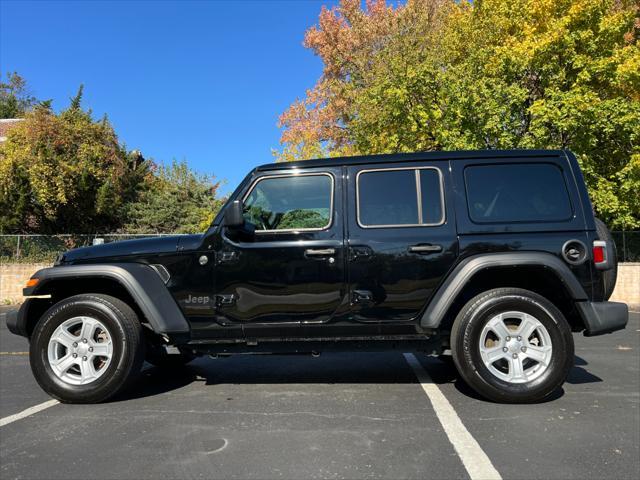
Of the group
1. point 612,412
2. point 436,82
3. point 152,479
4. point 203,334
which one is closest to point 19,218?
point 436,82

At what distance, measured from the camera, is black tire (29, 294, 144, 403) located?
3.83 meters

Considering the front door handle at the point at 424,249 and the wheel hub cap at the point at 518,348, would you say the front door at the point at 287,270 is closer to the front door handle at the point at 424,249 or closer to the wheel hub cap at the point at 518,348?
the front door handle at the point at 424,249

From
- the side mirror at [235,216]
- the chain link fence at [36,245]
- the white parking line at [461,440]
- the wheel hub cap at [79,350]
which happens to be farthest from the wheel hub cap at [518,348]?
the chain link fence at [36,245]

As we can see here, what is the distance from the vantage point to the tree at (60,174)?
56.0ft

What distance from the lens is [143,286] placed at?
12.7 ft

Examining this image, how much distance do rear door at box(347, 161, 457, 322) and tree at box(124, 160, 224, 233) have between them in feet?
51.0

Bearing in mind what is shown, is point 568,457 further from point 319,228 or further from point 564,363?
point 319,228

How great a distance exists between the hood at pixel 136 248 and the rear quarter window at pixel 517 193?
2484mm

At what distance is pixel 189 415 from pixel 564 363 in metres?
3.02

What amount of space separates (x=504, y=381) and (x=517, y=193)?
160 centimetres

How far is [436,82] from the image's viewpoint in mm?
13945

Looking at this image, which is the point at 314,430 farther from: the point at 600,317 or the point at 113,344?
the point at 600,317

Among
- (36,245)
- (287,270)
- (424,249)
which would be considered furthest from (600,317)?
(36,245)

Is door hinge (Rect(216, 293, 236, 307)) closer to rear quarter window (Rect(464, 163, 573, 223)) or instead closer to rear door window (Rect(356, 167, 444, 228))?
rear door window (Rect(356, 167, 444, 228))
